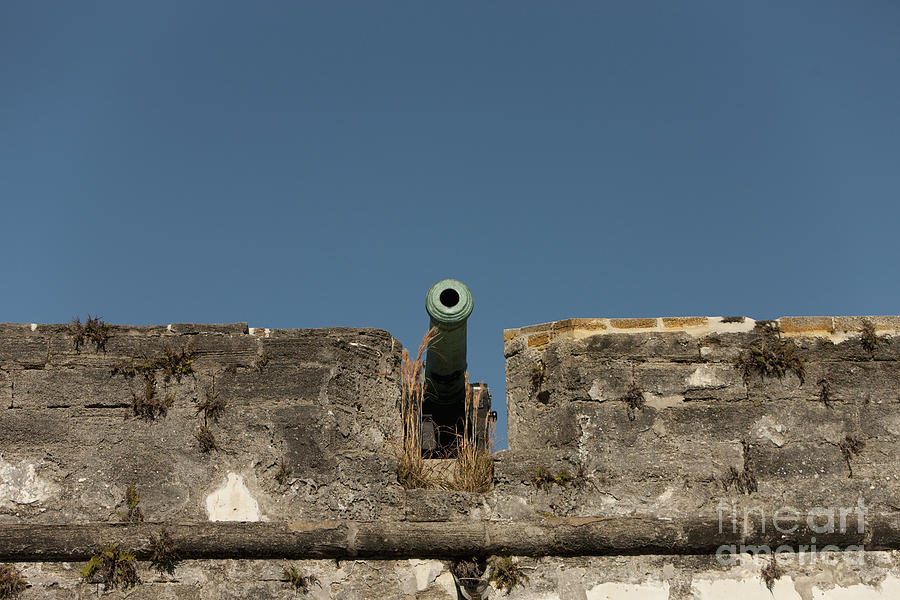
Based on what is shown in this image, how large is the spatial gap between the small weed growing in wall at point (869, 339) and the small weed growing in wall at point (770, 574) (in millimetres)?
1398

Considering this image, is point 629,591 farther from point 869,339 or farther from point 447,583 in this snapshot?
point 869,339

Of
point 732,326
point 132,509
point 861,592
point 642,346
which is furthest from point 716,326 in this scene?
point 132,509

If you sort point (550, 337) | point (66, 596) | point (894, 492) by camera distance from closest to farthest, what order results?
point (66, 596) < point (894, 492) < point (550, 337)

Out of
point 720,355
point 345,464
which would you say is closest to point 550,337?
point 720,355

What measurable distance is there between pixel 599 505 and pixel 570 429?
441 millimetres

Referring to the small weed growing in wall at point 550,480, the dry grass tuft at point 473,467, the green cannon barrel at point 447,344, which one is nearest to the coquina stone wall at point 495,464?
the small weed growing in wall at point 550,480

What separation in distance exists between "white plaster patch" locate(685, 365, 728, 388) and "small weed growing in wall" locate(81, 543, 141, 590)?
3.16 metres

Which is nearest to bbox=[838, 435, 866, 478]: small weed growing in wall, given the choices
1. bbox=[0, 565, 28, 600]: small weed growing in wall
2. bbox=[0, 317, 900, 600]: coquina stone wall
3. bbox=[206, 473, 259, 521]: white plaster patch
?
bbox=[0, 317, 900, 600]: coquina stone wall

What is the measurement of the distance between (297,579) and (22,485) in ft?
5.18

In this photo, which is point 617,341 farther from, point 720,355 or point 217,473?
point 217,473

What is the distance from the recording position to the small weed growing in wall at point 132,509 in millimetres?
5660

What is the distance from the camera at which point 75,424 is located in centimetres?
587

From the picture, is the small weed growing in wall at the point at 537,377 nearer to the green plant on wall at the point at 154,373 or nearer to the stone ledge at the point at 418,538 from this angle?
the stone ledge at the point at 418,538

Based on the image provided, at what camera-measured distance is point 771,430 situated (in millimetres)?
5949
